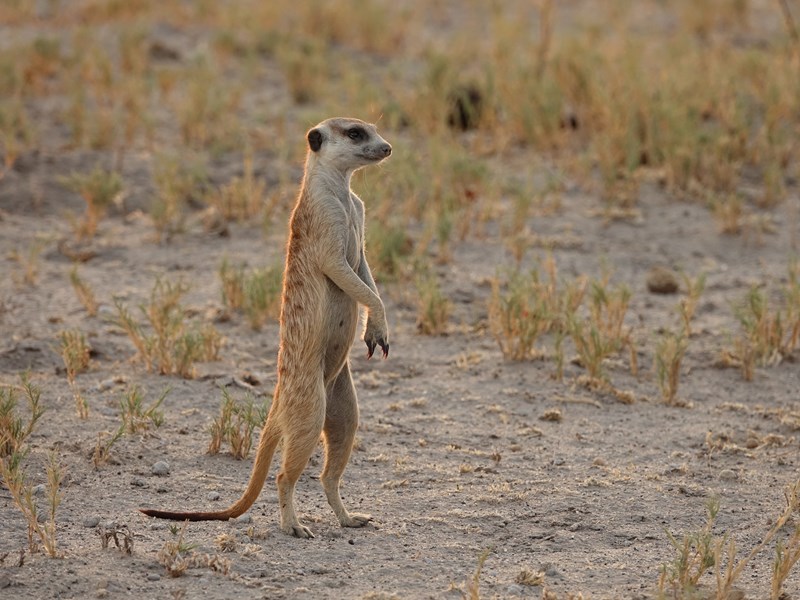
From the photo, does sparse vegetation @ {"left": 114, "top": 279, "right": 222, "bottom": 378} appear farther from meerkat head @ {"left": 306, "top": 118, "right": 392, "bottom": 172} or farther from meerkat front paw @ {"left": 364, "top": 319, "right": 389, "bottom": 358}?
meerkat head @ {"left": 306, "top": 118, "right": 392, "bottom": 172}

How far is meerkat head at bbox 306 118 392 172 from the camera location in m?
4.27

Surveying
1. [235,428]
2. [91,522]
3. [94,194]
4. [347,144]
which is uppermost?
[347,144]

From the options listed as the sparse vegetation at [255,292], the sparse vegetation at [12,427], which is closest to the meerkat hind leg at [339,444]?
the sparse vegetation at [12,427]

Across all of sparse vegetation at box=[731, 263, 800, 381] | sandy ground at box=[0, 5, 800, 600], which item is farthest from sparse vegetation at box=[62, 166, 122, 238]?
sparse vegetation at box=[731, 263, 800, 381]

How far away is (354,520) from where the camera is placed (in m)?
4.29

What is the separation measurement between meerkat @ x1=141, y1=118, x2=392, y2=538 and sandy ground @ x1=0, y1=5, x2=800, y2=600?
231 mm

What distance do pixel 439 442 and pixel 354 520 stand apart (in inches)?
38.2

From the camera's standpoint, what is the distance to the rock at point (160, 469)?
4656 mm

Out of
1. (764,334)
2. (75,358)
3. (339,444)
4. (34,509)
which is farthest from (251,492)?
(764,334)

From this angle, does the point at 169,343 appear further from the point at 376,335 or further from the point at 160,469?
the point at 376,335

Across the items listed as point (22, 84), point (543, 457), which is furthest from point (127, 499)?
point (22, 84)

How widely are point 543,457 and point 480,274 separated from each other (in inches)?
86.2

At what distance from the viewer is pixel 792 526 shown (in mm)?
4395

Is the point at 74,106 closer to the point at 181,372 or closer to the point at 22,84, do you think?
the point at 22,84
